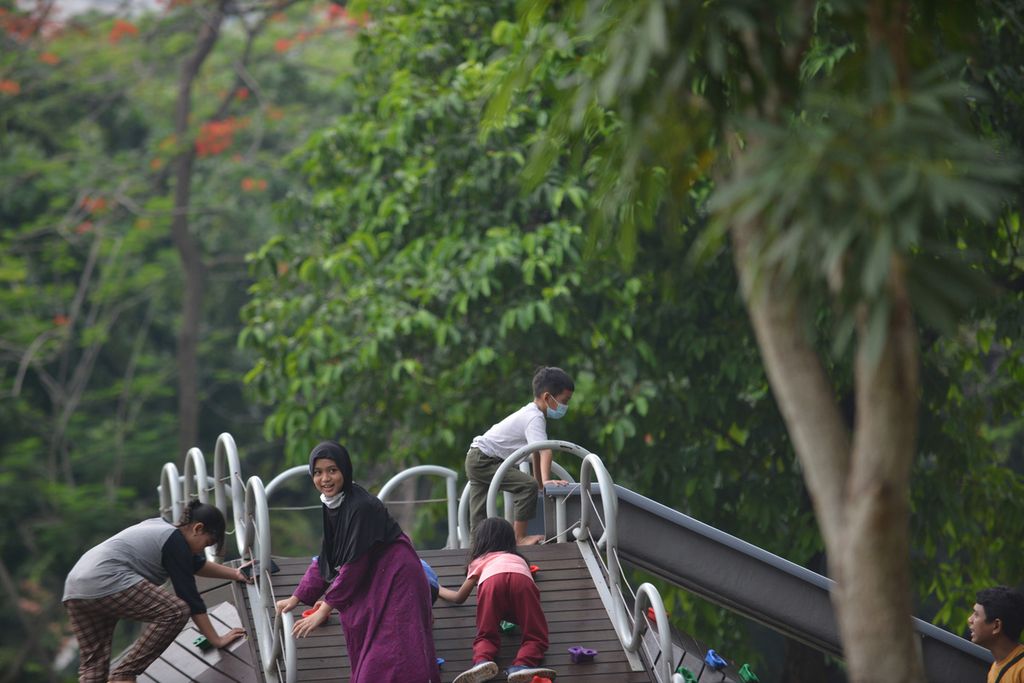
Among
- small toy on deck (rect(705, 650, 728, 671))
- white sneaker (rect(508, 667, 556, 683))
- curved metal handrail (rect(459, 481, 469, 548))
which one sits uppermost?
white sneaker (rect(508, 667, 556, 683))

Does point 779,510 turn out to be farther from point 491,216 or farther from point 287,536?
point 287,536

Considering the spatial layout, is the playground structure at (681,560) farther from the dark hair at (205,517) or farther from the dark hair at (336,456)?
the dark hair at (336,456)

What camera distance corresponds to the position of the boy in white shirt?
27.1ft

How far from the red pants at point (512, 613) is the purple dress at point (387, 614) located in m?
0.35

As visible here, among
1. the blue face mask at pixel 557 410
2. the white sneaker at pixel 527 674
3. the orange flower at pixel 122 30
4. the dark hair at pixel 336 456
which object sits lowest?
the white sneaker at pixel 527 674


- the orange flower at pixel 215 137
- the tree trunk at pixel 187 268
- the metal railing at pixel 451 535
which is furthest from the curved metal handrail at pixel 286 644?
the orange flower at pixel 215 137

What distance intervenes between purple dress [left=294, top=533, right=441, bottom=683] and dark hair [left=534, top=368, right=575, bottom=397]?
1.72 metres

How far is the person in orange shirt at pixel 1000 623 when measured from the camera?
20.9ft

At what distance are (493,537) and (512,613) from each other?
0.48 meters

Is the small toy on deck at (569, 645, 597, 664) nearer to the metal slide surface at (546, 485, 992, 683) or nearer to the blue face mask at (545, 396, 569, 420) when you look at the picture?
the metal slide surface at (546, 485, 992, 683)

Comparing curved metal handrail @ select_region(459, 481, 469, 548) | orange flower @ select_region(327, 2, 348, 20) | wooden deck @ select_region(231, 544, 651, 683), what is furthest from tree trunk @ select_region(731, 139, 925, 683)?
orange flower @ select_region(327, 2, 348, 20)

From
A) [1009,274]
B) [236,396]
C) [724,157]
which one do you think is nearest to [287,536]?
[236,396]

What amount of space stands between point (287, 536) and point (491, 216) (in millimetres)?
11143

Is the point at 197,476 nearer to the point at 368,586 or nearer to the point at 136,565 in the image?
the point at 136,565
